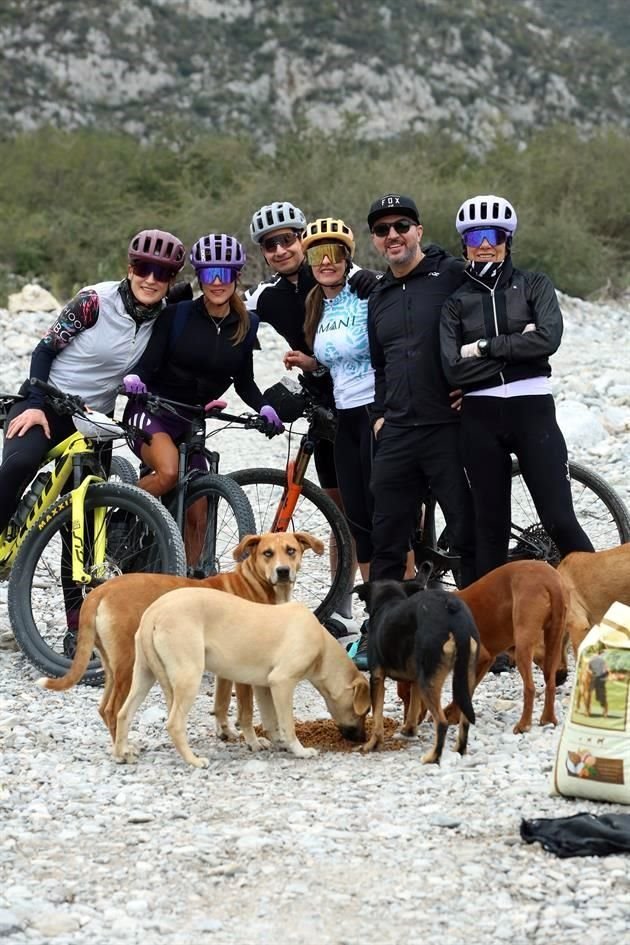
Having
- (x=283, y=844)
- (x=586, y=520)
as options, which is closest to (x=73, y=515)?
(x=283, y=844)

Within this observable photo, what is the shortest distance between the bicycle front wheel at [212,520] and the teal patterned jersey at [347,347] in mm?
868

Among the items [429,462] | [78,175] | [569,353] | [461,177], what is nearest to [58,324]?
[429,462]

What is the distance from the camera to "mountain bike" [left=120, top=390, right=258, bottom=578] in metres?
8.41

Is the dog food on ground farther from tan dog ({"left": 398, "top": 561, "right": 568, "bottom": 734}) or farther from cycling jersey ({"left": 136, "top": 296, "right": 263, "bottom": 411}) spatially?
cycling jersey ({"left": 136, "top": 296, "right": 263, "bottom": 411})

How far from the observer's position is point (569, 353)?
20.9 meters

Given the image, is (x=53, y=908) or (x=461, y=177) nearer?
(x=53, y=908)

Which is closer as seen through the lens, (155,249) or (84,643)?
(84,643)

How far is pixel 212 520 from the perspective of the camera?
8.51 metres

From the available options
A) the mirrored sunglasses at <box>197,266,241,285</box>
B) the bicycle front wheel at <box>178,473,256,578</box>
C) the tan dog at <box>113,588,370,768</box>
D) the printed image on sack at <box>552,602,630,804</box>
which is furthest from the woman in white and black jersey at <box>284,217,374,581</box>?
the printed image on sack at <box>552,602,630,804</box>

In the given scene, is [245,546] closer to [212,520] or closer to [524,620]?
[212,520]

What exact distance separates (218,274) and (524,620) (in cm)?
286

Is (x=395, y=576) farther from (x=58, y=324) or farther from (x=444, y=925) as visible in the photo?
(x=444, y=925)

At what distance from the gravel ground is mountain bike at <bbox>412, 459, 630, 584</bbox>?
1.14 m

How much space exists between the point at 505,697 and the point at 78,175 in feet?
110
